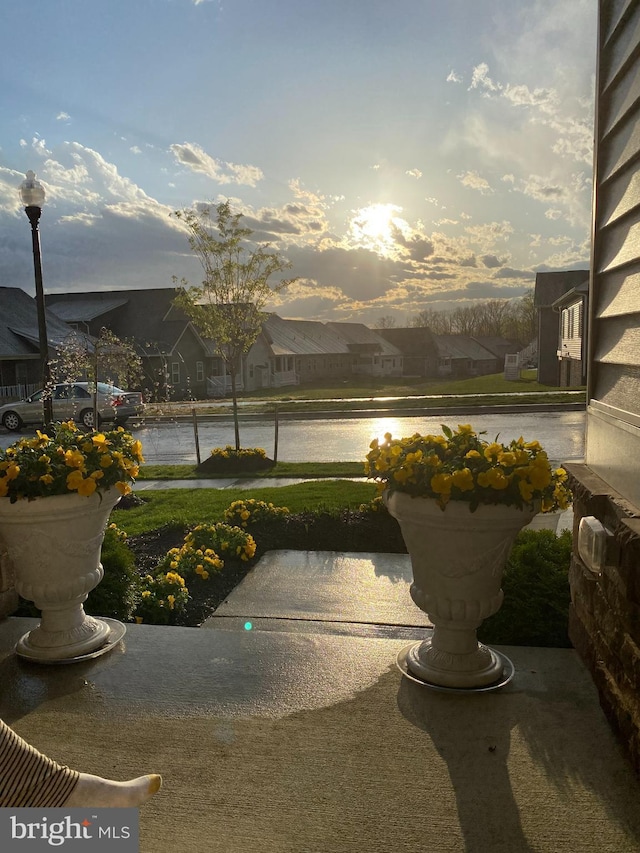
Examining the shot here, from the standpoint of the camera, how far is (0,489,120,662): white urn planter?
2.98 m

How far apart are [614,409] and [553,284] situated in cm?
3392

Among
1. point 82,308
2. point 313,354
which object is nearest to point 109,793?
point 82,308

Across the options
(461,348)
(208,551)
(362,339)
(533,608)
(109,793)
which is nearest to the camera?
(109,793)

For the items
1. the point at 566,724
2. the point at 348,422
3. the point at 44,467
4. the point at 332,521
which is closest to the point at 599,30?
the point at 566,724

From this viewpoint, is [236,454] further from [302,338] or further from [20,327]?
[302,338]

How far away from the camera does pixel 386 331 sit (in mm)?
58625

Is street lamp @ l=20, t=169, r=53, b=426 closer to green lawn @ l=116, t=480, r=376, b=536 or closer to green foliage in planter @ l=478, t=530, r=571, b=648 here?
green lawn @ l=116, t=480, r=376, b=536

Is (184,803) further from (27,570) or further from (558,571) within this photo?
(558,571)

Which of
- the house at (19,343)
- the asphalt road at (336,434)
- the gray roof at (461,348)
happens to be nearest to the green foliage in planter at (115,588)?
the asphalt road at (336,434)

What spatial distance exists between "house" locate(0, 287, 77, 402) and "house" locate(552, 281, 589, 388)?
18956mm

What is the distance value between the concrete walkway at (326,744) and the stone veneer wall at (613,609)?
12cm

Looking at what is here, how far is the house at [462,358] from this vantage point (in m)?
56.6

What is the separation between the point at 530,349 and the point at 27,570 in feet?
165

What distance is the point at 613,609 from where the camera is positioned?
2.38 m
